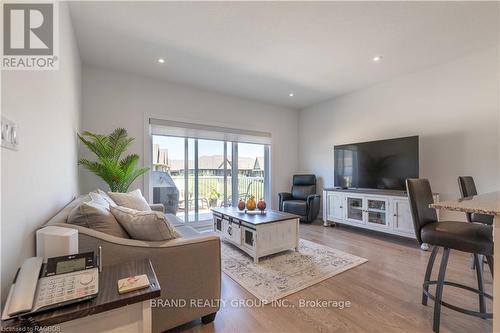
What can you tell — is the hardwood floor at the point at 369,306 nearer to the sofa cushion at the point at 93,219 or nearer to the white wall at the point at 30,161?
the sofa cushion at the point at 93,219

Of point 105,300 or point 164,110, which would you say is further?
point 164,110

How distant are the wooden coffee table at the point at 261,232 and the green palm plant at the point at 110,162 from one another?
56.6 inches

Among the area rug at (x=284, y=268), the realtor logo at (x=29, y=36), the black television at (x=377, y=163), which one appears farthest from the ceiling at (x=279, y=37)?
the area rug at (x=284, y=268)

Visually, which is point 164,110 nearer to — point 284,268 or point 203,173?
point 203,173

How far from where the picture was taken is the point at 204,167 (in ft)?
14.4

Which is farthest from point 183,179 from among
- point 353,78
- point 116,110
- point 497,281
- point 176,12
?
point 497,281

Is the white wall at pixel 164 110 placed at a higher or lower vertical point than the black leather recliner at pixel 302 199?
higher

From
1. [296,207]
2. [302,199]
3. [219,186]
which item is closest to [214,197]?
[219,186]

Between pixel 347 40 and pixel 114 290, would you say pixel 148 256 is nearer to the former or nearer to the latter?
pixel 114 290

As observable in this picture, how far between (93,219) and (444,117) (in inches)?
171

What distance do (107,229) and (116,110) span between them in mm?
2725

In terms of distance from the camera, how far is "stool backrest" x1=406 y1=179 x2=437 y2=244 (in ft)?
5.28

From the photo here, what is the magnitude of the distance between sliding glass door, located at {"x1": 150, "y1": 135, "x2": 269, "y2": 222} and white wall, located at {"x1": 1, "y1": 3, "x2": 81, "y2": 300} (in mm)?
2146

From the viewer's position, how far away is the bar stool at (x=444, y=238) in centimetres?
134
